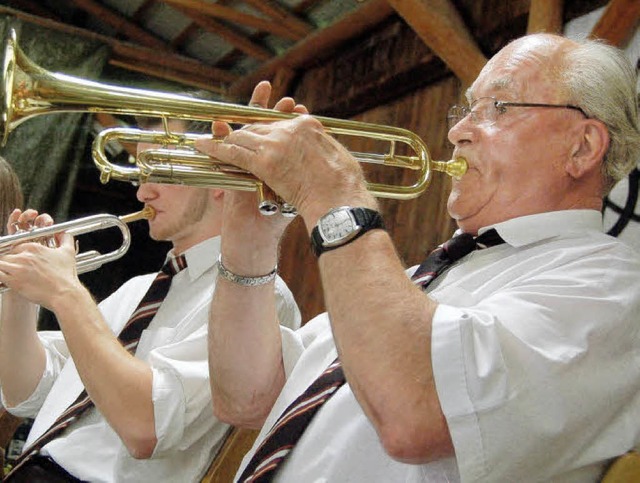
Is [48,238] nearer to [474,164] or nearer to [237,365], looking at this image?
[237,365]

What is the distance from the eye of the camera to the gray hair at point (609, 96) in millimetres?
1500

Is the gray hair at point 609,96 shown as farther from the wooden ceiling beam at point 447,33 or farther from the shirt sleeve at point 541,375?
the wooden ceiling beam at point 447,33

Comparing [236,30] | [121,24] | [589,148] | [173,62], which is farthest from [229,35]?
[589,148]

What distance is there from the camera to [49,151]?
4.64 m

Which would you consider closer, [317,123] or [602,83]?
[317,123]

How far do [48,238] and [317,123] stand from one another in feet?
3.60

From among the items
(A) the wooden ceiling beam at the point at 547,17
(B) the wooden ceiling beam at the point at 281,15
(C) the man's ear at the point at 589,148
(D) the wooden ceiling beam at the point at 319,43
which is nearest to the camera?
(C) the man's ear at the point at 589,148

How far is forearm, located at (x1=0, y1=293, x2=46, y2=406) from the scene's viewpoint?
7.16ft

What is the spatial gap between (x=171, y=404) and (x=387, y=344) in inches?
33.0

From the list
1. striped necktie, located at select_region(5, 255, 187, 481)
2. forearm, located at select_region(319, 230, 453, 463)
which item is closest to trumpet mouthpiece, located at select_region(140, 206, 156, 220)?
striped necktie, located at select_region(5, 255, 187, 481)

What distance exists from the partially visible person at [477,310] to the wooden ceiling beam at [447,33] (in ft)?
5.22

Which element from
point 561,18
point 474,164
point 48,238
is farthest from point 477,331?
point 561,18

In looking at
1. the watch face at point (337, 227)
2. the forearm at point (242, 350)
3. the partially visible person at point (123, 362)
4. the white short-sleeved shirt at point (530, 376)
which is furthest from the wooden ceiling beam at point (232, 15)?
the watch face at point (337, 227)

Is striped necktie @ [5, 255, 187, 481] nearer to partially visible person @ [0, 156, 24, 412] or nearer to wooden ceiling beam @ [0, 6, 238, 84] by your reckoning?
partially visible person @ [0, 156, 24, 412]
